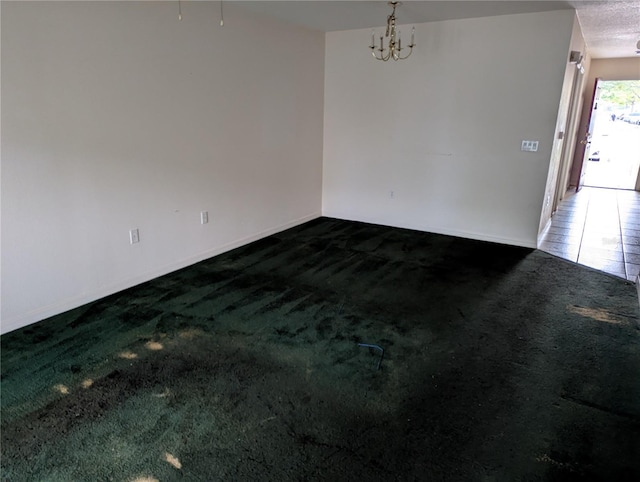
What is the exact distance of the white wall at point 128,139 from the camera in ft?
8.87

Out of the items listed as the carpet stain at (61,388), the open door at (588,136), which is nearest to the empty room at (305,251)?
the carpet stain at (61,388)

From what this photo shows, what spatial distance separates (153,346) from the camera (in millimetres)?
2656

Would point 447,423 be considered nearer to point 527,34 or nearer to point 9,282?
point 9,282

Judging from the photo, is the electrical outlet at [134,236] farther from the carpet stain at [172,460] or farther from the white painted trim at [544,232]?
the white painted trim at [544,232]

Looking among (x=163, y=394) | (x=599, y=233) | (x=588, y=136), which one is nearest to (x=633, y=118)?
(x=588, y=136)

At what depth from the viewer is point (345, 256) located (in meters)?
4.44

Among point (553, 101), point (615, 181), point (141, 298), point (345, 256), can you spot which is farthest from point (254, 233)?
point (615, 181)

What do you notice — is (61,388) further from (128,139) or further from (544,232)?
(544,232)

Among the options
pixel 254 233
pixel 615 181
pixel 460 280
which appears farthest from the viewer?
pixel 615 181

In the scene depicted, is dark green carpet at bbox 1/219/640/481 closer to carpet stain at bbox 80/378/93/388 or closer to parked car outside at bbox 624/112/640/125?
carpet stain at bbox 80/378/93/388

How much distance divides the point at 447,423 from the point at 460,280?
1.98 m

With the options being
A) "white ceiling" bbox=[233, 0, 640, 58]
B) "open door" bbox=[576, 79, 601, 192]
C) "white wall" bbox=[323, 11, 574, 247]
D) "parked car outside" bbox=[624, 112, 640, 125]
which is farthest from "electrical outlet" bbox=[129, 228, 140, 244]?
"parked car outside" bbox=[624, 112, 640, 125]

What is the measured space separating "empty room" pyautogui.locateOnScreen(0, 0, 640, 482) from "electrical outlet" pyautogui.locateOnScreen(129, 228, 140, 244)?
1 centimetres

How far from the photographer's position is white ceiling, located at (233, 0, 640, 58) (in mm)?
3855
